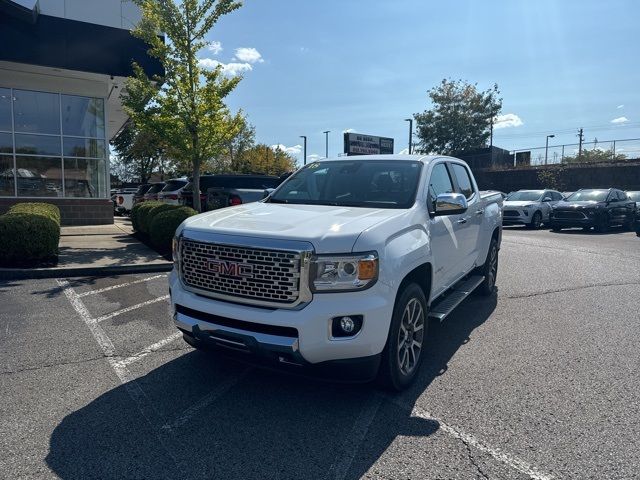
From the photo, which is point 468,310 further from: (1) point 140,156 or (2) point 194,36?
(1) point 140,156

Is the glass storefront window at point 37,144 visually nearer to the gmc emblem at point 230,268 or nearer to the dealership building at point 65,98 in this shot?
the dealership building at point 65,98

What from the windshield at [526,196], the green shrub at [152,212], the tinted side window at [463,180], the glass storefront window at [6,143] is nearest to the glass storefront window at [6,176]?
the glass storefront window at [6,143]

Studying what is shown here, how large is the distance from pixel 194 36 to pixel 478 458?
39.6ft

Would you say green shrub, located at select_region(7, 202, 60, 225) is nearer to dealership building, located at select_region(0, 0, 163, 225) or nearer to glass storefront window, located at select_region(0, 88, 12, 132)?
dealership building, located at select_region(0, 0, 163, 225)

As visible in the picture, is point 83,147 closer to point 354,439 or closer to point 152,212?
point 152,212

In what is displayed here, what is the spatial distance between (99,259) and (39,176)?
8.68m

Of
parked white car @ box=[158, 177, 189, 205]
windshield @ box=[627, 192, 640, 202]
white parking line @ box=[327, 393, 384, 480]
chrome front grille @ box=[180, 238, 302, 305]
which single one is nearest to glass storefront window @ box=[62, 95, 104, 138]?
parked white car @ box=[158, 177, 189, 205]

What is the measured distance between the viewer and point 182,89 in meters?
12.1

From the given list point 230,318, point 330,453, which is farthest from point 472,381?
point 230,318

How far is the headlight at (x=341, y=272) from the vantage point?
3.28 metres

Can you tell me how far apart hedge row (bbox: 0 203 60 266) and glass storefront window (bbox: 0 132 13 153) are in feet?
28.1

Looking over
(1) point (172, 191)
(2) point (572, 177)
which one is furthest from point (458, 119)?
(1) point (172, 191)

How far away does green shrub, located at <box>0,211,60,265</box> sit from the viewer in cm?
811

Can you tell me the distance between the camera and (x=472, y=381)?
161 inches
